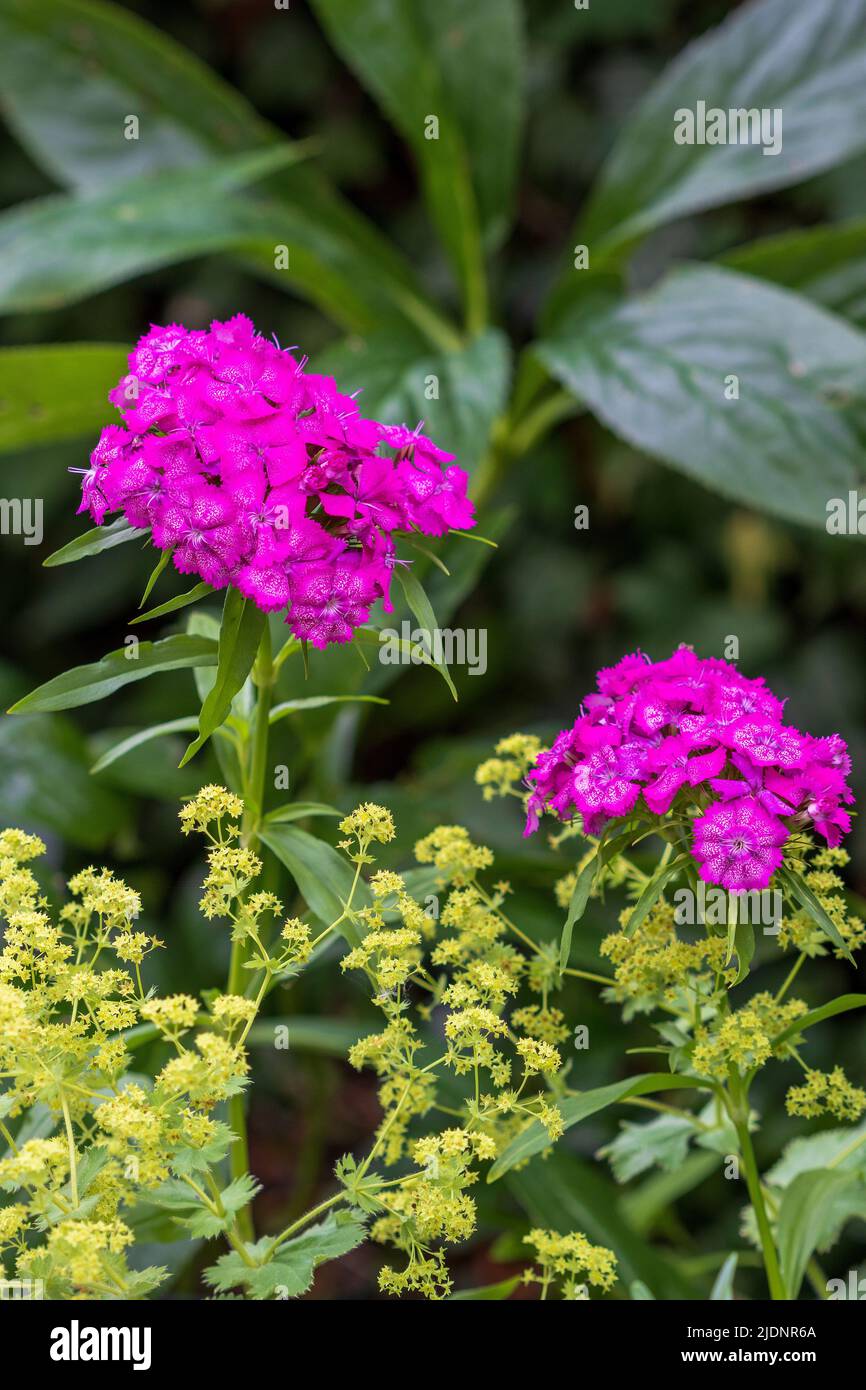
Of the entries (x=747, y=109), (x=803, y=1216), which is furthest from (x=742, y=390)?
(x=803, y=1216)

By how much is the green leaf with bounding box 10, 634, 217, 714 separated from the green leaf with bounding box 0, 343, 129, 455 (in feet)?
1.85

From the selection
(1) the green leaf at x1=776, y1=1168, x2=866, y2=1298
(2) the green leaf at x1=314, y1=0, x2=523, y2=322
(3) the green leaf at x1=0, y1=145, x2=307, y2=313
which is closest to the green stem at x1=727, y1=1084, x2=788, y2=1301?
(1) the green leaf at x1=776, y1=1168, x2=866, y2=1298

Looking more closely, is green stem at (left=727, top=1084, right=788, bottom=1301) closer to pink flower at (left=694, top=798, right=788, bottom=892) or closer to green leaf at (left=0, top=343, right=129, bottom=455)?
pink flower at (left=694, top=798, right=788, bottom=892)

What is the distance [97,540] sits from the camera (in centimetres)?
60

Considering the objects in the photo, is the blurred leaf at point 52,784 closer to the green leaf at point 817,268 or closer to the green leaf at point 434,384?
the green leaf at point 434,384

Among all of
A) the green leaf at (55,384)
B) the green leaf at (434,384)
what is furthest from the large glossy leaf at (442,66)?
the green leaf at (55,384)

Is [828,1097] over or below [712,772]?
below

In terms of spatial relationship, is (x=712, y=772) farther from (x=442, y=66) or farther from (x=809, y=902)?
(x=442, y=66)

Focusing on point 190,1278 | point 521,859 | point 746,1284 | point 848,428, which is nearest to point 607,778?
point 521,859

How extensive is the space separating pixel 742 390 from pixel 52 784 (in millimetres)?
688

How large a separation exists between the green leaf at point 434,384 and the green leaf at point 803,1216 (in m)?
0.58

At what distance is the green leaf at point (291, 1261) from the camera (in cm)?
58

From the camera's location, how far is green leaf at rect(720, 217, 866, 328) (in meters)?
1.34
